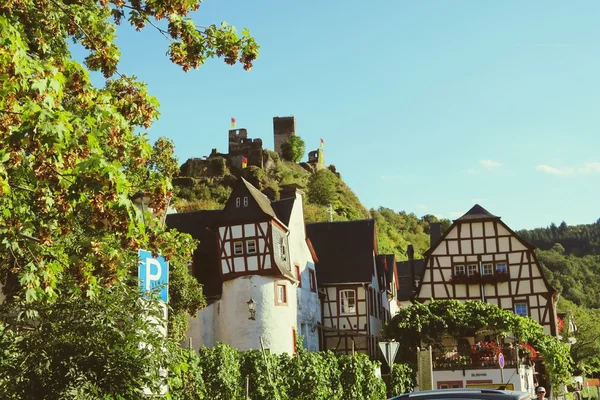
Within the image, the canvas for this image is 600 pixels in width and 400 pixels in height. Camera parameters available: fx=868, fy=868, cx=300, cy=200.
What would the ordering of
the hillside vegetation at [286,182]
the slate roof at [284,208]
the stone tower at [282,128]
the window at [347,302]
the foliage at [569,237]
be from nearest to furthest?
the slate roof at [284,208], the window at [347,302], the hillside vegetation at [286,182], the stone tower at [282,128], the foliage at [569,237]

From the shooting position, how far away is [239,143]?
105m

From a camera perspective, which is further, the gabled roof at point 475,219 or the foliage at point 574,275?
the foliage at point 574,275

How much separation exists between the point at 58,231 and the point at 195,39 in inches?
123

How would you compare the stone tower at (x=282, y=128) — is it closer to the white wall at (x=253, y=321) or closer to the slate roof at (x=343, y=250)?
the slate roof at (x=343, y=250)

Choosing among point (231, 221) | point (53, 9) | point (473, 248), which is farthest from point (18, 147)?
point (473, 248)

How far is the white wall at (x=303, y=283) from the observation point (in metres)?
45.2

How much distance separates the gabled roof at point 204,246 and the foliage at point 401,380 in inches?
384

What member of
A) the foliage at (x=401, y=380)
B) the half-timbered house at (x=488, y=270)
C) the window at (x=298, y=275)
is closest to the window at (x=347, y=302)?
the window at (x=298, y=275)

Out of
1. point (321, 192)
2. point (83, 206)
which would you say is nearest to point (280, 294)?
point (83, 206)

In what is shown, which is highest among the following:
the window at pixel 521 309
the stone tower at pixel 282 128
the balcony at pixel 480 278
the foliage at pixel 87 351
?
the stone tower at pixel 282 128

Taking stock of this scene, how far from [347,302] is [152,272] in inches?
1539

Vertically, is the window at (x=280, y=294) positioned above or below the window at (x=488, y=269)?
below

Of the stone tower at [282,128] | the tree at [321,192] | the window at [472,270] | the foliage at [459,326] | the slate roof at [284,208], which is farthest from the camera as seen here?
the stone tower at [282,128]

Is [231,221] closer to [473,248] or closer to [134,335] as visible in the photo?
[473,248]
